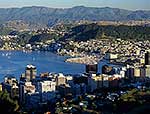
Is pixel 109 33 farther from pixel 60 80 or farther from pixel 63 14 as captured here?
pixel 63 14

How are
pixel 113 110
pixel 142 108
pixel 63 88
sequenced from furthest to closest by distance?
pixel 63 88, pixel 113 110, pixel 142 108

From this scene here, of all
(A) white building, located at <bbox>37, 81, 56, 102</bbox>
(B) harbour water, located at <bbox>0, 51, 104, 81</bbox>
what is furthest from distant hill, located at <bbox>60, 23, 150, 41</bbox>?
(A) white building, located at <bbox>37, 81, 56, 102</bbox>

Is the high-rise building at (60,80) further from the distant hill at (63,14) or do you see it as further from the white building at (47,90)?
the distant hill at (63,14)

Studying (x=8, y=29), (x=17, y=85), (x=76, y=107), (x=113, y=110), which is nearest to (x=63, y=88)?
(x=17, y=85)

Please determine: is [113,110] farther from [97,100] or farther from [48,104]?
[48,104]

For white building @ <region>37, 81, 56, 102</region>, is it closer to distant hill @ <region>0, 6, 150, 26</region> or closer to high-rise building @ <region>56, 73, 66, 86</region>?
high-rise building @ <region>56, 73, 66, 86</region>

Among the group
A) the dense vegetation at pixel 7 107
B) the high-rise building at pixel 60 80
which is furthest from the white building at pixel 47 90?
the dense vegetation at pixel 7 107
